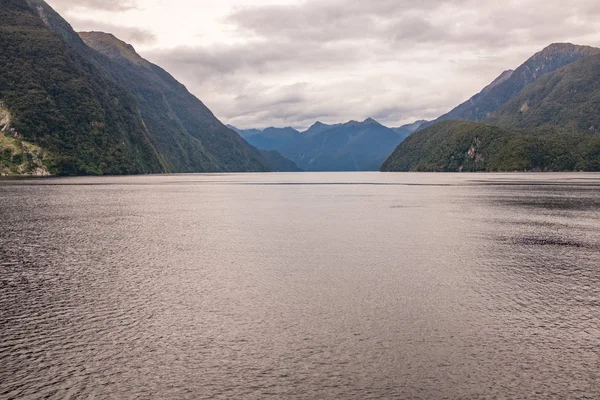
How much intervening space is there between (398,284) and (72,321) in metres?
18.8

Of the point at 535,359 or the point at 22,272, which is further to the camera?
the point at 22,272

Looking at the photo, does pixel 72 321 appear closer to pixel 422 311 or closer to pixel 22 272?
pixel 22 272

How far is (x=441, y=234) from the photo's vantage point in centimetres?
5375

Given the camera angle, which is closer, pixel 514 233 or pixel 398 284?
pixel 398 284

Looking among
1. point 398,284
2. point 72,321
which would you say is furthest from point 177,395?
point 398,284

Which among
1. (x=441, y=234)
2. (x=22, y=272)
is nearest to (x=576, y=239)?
(x=441, y=234)

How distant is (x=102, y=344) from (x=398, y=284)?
18.1m

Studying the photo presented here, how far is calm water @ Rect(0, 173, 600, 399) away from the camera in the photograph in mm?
15602

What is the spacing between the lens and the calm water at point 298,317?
15.6 m

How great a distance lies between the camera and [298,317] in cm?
2273

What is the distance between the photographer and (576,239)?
49125 millimetres

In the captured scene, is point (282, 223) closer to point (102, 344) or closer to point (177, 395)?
point (102, 344)

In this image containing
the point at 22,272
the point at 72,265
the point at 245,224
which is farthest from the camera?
the point at 245,224

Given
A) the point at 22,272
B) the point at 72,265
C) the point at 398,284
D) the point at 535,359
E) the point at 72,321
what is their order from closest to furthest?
the point at 535,359 → the point at 72,321 → the point at 398,284 → the point at 22,272 → the point at 72,265
